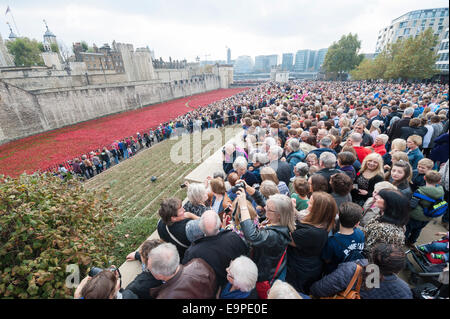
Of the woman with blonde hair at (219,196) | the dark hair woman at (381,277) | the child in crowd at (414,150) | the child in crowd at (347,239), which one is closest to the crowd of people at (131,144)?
the woman with blonde hair at (219,196)

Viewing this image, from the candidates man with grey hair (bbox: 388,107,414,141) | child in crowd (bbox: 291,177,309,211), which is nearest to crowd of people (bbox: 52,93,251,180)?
man with grey hair (bbox: 388,107,414,141)

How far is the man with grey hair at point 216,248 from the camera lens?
216cm

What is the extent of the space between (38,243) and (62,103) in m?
32.2

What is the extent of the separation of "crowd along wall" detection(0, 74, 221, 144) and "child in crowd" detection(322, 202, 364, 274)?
1225 inches

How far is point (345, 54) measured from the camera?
5750 cm

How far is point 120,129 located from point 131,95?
15.2m

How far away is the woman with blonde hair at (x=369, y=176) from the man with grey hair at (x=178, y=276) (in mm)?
3416

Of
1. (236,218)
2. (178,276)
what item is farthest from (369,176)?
(178,276)

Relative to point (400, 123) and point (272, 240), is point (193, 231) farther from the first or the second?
point (400, 123)

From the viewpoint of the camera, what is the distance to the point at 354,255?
92.0 inches

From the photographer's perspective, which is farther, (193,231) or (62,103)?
(62,103)

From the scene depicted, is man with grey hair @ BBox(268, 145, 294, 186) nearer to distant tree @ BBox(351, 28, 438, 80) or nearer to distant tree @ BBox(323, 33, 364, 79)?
distant tree @ BBox(351, 28, 438, 80)
